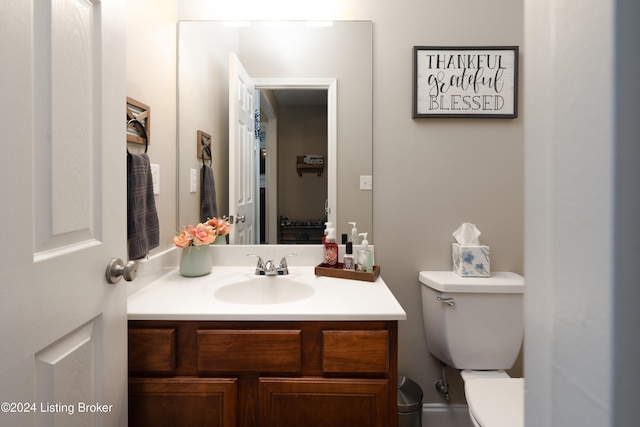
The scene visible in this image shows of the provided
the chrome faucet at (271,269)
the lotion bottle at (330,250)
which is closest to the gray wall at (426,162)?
the lotion bottle at (330,250)

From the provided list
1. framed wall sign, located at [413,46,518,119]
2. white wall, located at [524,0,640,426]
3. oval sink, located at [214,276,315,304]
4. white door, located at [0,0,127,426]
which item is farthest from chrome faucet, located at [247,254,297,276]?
white wall, located at [524,0,640,426]

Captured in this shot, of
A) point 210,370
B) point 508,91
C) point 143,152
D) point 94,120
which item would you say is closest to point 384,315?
point 210,370

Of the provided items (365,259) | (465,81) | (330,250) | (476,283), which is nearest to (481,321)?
(476,283)

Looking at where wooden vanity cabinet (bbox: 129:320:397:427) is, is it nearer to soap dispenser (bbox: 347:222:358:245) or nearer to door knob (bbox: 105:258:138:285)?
door knob (bbox: 105:258:138:285)

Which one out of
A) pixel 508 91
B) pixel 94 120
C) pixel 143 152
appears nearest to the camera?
pixel 94 120

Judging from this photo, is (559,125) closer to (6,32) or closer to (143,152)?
(6,32)

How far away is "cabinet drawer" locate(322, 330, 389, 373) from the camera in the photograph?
109cm

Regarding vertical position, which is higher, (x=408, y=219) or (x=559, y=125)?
(x=559, y=125)

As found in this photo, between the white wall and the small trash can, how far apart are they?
141 cm

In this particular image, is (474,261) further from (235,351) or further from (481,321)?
(235,351)

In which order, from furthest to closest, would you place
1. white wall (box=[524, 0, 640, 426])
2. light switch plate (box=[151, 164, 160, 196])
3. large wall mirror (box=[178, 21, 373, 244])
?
large wall mirror (box=[178, 21, 373, 244]) → light switch plate (box=[151, 164, 160, 196]) → white wall (box=[524, 0, 640, 426])

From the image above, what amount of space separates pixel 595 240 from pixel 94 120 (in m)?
0.94

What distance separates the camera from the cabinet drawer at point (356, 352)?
1.09 m

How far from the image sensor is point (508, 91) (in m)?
1.69
